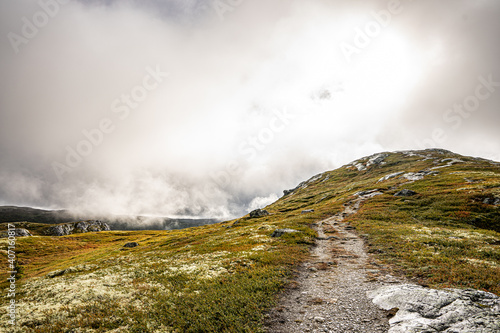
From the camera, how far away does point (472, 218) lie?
39.0 metres

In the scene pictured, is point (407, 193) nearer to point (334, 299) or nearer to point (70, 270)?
point (334, 299)

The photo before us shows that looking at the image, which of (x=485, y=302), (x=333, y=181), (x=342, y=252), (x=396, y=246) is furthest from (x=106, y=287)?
(x=333, y=181)

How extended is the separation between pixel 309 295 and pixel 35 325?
2119 cm

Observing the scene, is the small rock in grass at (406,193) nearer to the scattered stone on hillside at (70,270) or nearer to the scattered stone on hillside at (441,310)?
the scattered stone on hillside at (441,310)

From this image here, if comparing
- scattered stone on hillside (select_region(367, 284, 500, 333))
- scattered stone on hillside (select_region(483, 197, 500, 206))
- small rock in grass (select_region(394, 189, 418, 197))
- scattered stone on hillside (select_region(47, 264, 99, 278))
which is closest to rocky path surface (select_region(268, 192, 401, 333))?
scattered stone on hillside (select_region(367, 284, 500, 333))

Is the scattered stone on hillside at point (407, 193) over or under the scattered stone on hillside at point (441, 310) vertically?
over

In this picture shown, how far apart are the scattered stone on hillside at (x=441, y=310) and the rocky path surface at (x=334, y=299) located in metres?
0.95

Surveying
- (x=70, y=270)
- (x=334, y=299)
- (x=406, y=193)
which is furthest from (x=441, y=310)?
(x=406, y=193)

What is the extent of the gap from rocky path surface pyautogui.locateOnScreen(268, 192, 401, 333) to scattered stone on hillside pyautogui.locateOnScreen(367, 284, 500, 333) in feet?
3.13

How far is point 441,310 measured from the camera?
10203 millimetres

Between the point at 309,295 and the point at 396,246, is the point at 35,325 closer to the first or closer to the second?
the point at 309,295

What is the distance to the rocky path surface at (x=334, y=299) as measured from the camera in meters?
11.1

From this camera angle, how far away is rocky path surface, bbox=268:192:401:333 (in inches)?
436

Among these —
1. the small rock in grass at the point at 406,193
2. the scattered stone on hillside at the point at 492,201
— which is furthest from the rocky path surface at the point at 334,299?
the small rock in grass at the point at 406,193
